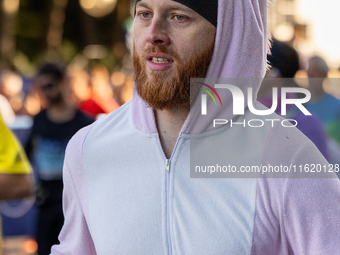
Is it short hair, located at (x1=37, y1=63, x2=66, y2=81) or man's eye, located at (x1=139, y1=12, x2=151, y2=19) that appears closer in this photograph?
man's eye, located at (x1=139, y1=12, x2=151, y2=19)

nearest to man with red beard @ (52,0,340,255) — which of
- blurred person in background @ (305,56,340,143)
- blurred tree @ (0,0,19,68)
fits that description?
blurred person in background @ (305,56,340,143)

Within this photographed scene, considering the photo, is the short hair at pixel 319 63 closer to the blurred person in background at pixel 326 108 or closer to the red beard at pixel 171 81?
the blurred person in background at pixel 326 108

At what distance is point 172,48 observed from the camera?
2.02m

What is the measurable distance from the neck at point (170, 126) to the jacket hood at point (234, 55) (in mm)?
50

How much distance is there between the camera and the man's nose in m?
2.00

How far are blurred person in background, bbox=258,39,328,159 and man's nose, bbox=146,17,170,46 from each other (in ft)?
5.70

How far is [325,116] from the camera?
586cm

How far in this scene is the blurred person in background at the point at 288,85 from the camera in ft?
12.8

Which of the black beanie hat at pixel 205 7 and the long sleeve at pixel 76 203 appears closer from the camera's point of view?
the black beanie hat at pixel 205 7

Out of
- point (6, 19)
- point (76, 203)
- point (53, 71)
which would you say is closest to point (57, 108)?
point (53, 71)

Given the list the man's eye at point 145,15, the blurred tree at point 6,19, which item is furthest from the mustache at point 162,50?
the blurred tree at point 6,19

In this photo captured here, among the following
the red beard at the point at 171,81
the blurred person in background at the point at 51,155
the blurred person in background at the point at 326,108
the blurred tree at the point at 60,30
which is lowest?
the blurred tree at the point at 60,30

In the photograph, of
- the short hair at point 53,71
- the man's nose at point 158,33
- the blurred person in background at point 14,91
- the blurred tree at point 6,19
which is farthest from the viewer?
the blurred tree at point 6,19

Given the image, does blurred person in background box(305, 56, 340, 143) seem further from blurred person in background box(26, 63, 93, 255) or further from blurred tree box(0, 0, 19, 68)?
blurred tree box(0, 0, 19, 68)
